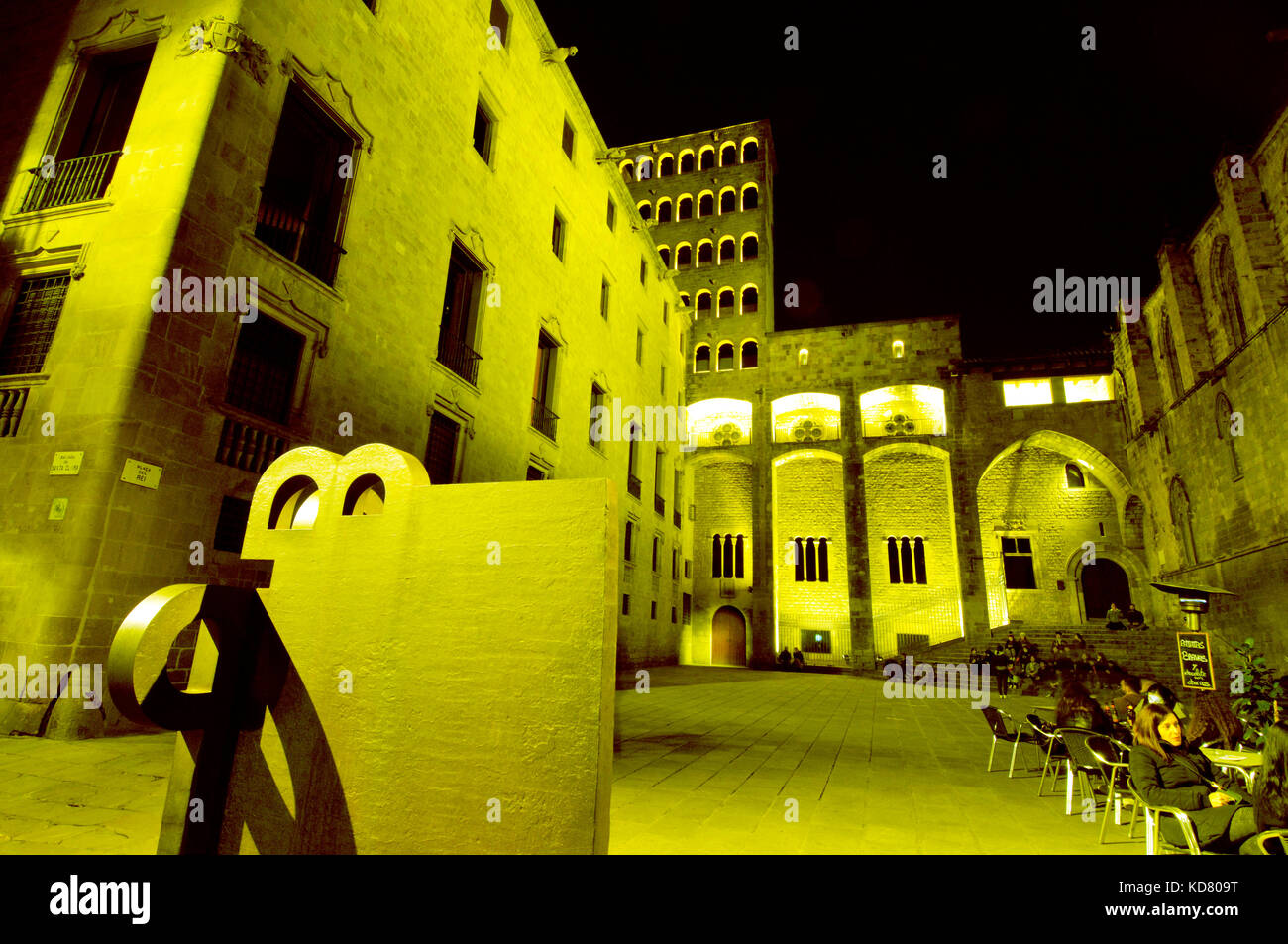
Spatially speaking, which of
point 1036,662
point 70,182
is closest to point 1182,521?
point 1036,662

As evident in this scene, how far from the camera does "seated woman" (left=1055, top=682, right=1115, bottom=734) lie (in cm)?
545

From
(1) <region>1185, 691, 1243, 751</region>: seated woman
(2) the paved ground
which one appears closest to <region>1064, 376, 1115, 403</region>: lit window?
(1) <region>1185, 691, 1243, 751</region>: seated woman

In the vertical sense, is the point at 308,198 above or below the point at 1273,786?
above

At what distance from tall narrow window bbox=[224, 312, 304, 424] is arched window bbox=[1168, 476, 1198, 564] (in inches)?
999

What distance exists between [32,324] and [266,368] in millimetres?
2477

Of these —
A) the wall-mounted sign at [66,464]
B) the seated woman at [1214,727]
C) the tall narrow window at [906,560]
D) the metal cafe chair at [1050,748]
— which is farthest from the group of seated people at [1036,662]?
the wall-mounted sign at [66,464]

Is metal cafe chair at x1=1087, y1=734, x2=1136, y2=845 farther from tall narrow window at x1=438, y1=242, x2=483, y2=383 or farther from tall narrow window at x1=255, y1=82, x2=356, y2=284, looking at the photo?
tall narrow window at x1=438, y1=242, x2=483, y2=383

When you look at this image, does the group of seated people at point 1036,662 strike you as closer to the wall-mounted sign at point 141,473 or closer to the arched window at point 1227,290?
the arched window at point 1227,290

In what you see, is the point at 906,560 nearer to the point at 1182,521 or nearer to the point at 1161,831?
the point at 1182,521

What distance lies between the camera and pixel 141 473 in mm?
6039

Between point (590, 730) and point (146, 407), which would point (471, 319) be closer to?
point (146, 407)

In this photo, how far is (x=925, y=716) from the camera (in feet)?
34.8

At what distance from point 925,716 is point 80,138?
1633cm
